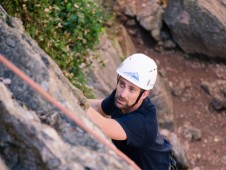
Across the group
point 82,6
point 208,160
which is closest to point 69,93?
point 82,6

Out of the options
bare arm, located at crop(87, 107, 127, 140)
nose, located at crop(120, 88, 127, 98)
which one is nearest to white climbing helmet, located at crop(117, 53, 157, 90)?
nose, located at crop(120, 88, 127, 98)

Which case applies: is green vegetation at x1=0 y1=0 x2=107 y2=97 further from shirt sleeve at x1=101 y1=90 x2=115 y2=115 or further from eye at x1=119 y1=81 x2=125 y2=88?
eye at x1=119 y1=81 x2=125 y2=88

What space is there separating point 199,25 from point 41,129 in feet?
28.2

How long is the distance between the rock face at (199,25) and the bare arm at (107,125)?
295 inches

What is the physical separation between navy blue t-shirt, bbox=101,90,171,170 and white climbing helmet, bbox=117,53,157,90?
18cm

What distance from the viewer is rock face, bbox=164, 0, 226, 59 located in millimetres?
10922

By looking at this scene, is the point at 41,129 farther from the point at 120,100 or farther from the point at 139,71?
the point at 139,71

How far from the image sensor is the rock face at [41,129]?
296 centimetres

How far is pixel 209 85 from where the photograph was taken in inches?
438

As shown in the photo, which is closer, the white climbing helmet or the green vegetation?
the white climbing helmet

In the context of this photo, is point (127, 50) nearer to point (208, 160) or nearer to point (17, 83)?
point (208, 160)

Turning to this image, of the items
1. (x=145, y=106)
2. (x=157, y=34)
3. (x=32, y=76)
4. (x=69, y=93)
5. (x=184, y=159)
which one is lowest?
(x=184, y=159)

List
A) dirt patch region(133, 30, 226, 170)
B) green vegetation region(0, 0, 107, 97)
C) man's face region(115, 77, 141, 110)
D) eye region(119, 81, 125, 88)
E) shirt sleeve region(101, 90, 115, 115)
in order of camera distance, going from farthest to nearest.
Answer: dirt patch region(133, 30, 226, 170) < green vegetation region(0, 0, 107, 97) < shirt sleeve region(101, 90, 115, 115) < eye region(119, 81, 125, 88) < man's face region(115, 77, 141, 110)

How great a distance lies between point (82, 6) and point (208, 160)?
5.18 meters
